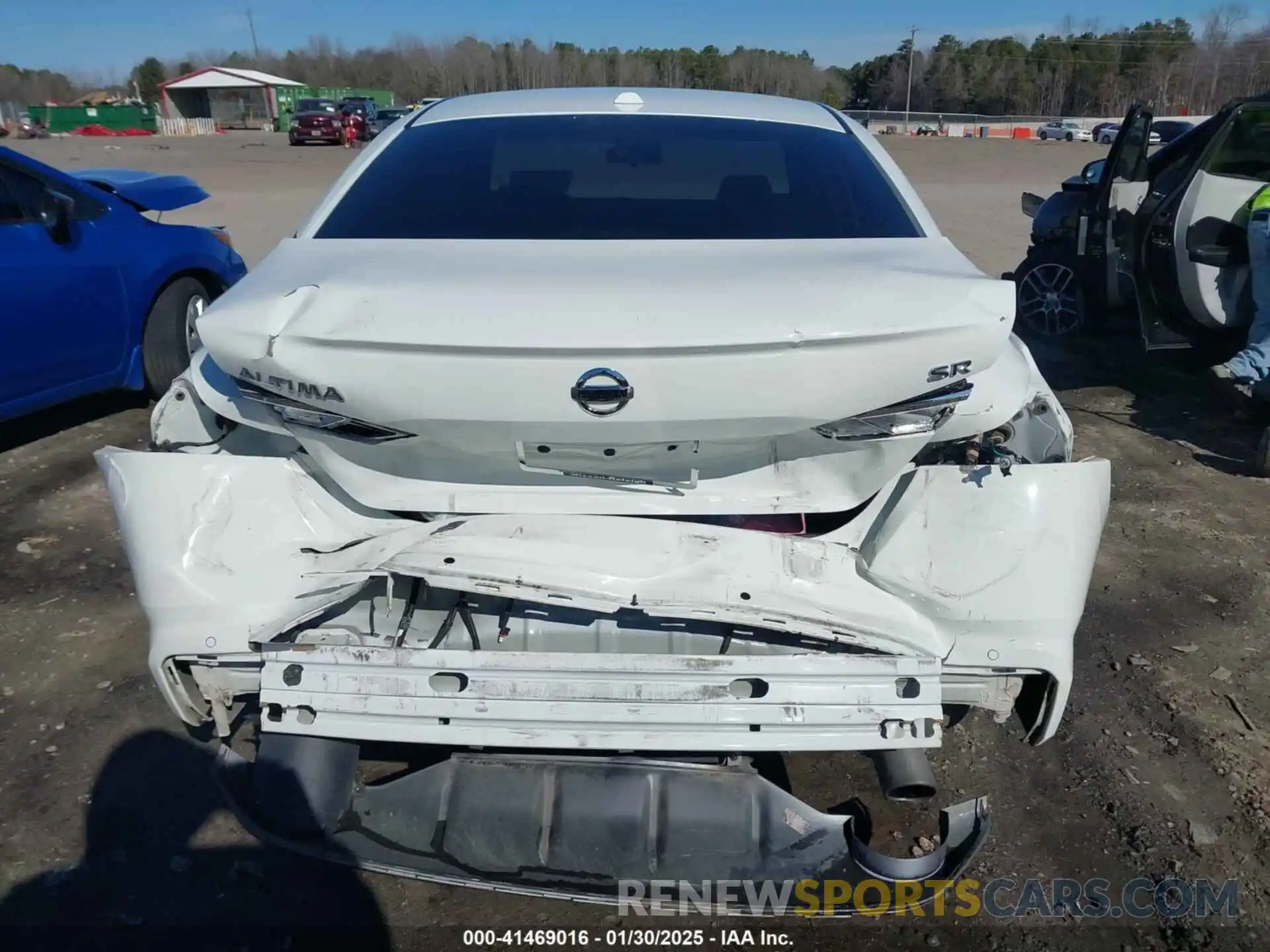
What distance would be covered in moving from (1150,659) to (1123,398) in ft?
10.3

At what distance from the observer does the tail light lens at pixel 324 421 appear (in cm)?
193

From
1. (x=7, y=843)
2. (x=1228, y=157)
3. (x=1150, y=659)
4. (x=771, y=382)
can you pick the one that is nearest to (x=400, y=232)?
(x=771, y=382)

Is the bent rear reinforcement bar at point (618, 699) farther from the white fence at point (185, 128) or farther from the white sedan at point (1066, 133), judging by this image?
the white fence at point (185, 128)

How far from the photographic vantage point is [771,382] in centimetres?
181

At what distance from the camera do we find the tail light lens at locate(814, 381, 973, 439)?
191 centimetres

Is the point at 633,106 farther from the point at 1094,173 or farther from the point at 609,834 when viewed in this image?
the point at 1094,173

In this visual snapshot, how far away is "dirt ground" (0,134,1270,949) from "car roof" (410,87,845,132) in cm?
205

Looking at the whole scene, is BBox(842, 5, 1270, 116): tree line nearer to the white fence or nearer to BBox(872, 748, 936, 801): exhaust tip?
the white fence

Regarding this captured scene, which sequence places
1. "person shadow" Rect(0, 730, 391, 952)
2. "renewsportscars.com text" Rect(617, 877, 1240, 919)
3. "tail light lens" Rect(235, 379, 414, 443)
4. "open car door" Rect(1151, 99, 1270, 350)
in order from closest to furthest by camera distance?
"tail light lens" Rect(235, 379, 414, 443), "renewsportscars.com text" Rect(617, 877, 1240, 919), "person shadow" Rect(0, 730, 391, 952), "open car door" Rect(1151, 99, 1270, 350)

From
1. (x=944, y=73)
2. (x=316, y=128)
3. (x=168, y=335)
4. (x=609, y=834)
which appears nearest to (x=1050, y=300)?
(x=168, y=335)

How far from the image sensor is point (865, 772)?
9.12 ft

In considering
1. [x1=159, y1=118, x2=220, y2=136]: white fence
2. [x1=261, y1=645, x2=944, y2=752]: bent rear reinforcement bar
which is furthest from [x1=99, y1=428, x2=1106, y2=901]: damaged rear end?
[x1=159, y1=118, x2=220, y2=136]: white fence

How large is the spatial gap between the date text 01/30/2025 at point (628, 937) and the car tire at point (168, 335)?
403cm

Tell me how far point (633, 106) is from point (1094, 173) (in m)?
4.94
